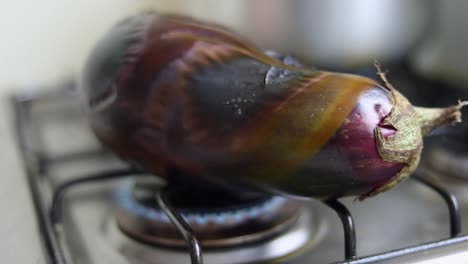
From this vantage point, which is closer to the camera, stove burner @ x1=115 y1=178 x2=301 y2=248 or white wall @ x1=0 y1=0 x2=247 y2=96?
stove burner @ x1=115 y1=178 x2=301 y2=248

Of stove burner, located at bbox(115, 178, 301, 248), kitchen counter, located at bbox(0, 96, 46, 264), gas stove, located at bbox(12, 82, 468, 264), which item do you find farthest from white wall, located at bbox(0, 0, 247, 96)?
stove burner, located at bbox(115, 178, 301, 248)

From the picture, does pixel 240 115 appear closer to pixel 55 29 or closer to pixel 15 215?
pixel 15 215

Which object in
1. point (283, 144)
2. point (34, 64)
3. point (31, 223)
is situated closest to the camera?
point (283, 144)

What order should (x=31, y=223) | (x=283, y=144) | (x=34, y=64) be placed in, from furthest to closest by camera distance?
(x=34, y=64) → (x=31, y=223) → (x=283, y=144)

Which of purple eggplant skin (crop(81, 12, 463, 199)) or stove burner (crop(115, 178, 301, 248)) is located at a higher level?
purple eggplant skin (crop(81, 12, 463, 199))

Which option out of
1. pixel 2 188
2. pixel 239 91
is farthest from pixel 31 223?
pixel 239 91

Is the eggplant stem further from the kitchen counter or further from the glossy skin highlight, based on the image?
the kitchen counter

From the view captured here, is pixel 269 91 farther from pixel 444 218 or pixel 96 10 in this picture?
pixel 96 10
